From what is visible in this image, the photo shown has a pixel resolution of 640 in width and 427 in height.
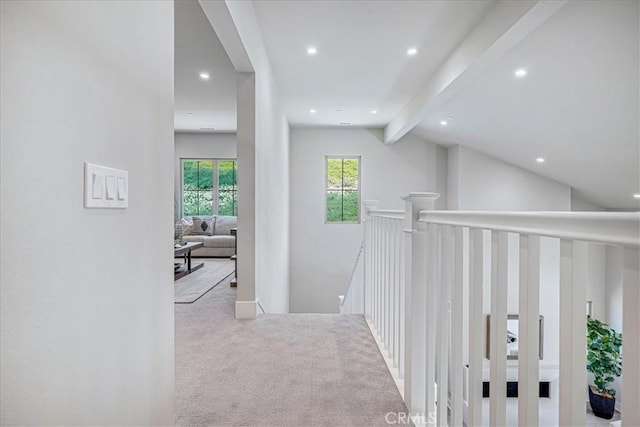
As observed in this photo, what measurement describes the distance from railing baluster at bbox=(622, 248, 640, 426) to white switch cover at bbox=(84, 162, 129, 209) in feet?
3.66

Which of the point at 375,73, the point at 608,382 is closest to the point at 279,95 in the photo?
the point at 375,73

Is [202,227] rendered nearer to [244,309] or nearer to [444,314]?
[244,309]

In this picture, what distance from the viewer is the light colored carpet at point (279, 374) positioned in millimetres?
1844

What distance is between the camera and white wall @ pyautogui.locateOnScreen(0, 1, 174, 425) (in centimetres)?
73

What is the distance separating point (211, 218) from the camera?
8766mm

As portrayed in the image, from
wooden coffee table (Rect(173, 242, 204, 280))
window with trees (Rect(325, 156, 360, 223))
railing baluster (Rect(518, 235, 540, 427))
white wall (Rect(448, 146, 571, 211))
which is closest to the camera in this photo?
railing baluster (Rect(518, 235, 540, 427))

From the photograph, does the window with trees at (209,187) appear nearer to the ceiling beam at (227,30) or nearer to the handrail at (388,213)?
the ceiling beam at (227,30)

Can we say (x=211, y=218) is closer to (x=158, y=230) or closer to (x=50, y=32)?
(x=158, y=230)

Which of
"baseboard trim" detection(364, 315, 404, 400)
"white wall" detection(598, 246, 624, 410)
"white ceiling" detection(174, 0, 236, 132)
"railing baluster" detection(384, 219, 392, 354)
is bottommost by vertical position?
"white wall" detection(598, 246, 624, 410)

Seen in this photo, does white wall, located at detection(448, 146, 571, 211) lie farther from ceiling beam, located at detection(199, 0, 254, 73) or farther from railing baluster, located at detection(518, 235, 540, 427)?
railing baluster, located at detection(518, 235, 540, 427)

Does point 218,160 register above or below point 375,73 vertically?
below

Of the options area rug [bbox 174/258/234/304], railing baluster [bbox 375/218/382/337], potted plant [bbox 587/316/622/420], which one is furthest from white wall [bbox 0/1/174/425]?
potted plant [bbox 587/316/622/420]

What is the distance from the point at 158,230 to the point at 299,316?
7.62ft

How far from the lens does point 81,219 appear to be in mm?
930
